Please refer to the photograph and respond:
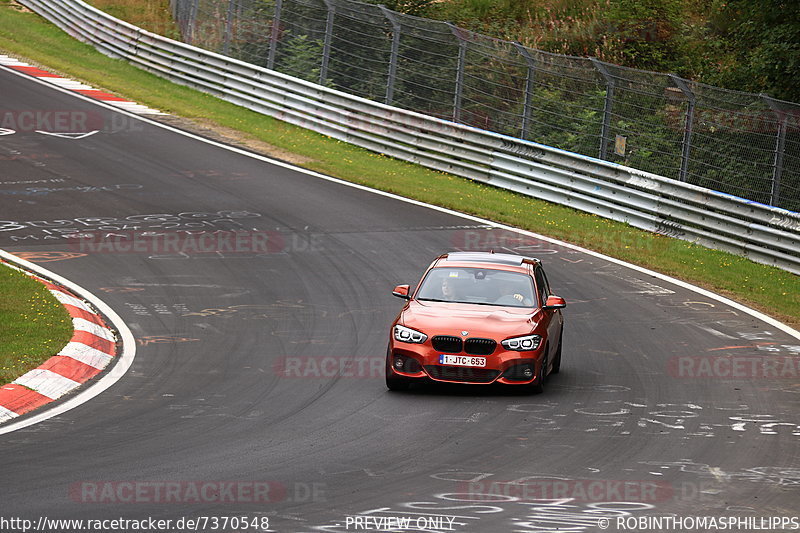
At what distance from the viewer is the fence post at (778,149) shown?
67.7 ft

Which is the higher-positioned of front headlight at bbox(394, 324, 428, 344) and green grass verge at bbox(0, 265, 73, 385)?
front headlight at bbox(394, 324, 428, 344)

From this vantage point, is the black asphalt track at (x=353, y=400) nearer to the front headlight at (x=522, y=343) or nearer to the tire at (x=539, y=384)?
the tire at (x=539, y=384)

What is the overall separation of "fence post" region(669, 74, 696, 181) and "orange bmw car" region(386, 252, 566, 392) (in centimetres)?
1012

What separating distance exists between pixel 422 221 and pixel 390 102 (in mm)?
6942

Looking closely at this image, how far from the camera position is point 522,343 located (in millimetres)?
12328

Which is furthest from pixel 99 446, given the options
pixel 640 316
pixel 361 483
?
pixel 640 316

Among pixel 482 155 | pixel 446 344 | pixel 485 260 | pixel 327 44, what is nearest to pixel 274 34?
pixel 327 44

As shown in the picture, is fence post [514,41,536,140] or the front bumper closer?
the front bumper

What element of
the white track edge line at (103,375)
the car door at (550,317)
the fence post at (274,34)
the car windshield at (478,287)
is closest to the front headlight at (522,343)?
the car door at (550,317)

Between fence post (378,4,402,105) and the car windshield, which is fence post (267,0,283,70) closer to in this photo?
fence post (378,4,402,105)

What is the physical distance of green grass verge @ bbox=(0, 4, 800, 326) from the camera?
19.5 meters

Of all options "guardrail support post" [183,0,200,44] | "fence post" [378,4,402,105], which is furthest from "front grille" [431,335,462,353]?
"guardrail support post" [183,0,200,44]

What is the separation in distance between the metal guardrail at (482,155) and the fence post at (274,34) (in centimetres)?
44

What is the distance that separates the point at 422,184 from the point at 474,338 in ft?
42.4
